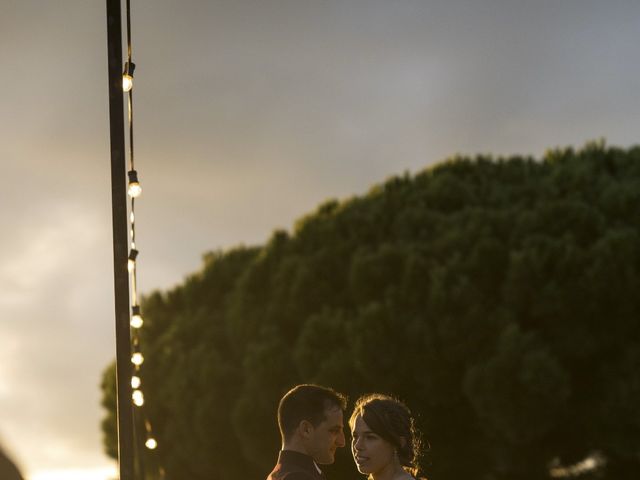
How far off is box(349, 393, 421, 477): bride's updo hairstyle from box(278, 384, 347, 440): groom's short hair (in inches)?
23.5

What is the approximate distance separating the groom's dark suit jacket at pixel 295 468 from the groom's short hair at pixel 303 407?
0.13 meters

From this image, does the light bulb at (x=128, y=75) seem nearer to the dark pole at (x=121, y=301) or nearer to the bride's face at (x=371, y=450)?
the dark pole at (x=121, y=301)

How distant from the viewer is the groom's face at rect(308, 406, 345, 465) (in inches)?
242

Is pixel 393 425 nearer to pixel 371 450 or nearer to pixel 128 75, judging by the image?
pixel 371 450

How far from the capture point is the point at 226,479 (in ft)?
101

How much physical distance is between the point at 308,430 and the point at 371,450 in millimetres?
799

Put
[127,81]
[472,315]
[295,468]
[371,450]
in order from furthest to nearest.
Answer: [472,315] → [371,450] → [127,81] → [295,468]

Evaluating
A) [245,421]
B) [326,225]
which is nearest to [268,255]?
[326,225]

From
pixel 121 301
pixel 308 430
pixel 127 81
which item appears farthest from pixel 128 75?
pixel 308 430

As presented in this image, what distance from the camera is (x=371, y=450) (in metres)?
6.80

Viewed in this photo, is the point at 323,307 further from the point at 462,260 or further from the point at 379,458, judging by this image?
the point at 379,458

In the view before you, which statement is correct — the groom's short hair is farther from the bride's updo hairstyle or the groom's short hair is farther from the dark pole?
the dark pole

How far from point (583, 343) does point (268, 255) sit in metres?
9.66

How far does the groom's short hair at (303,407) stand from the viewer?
618 cm
